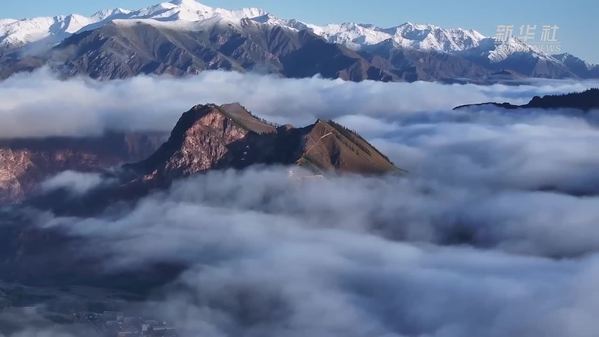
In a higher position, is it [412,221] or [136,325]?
[412,221]

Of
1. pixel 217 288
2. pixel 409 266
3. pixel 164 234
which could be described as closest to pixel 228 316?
pixel 217 288

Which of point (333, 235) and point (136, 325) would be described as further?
point (333, 235)

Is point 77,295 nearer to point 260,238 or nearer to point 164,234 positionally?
point 164,234

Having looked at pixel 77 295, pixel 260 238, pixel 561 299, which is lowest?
pixel 77 295

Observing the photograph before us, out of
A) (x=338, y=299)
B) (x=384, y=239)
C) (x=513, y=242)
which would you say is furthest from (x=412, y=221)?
(x=338, y=299)

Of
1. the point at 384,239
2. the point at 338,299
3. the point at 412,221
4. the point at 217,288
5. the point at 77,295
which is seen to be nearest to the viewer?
the point at 338,299

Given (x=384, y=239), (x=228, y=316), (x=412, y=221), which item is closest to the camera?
(x=228, y=316)

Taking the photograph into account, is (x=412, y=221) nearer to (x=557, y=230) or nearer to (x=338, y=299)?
(x=557, y=230)

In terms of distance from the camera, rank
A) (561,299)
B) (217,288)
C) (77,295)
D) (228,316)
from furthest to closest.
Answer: (77,295), (217,288), (228,316), (561,299)

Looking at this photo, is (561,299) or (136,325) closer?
(561,299)
